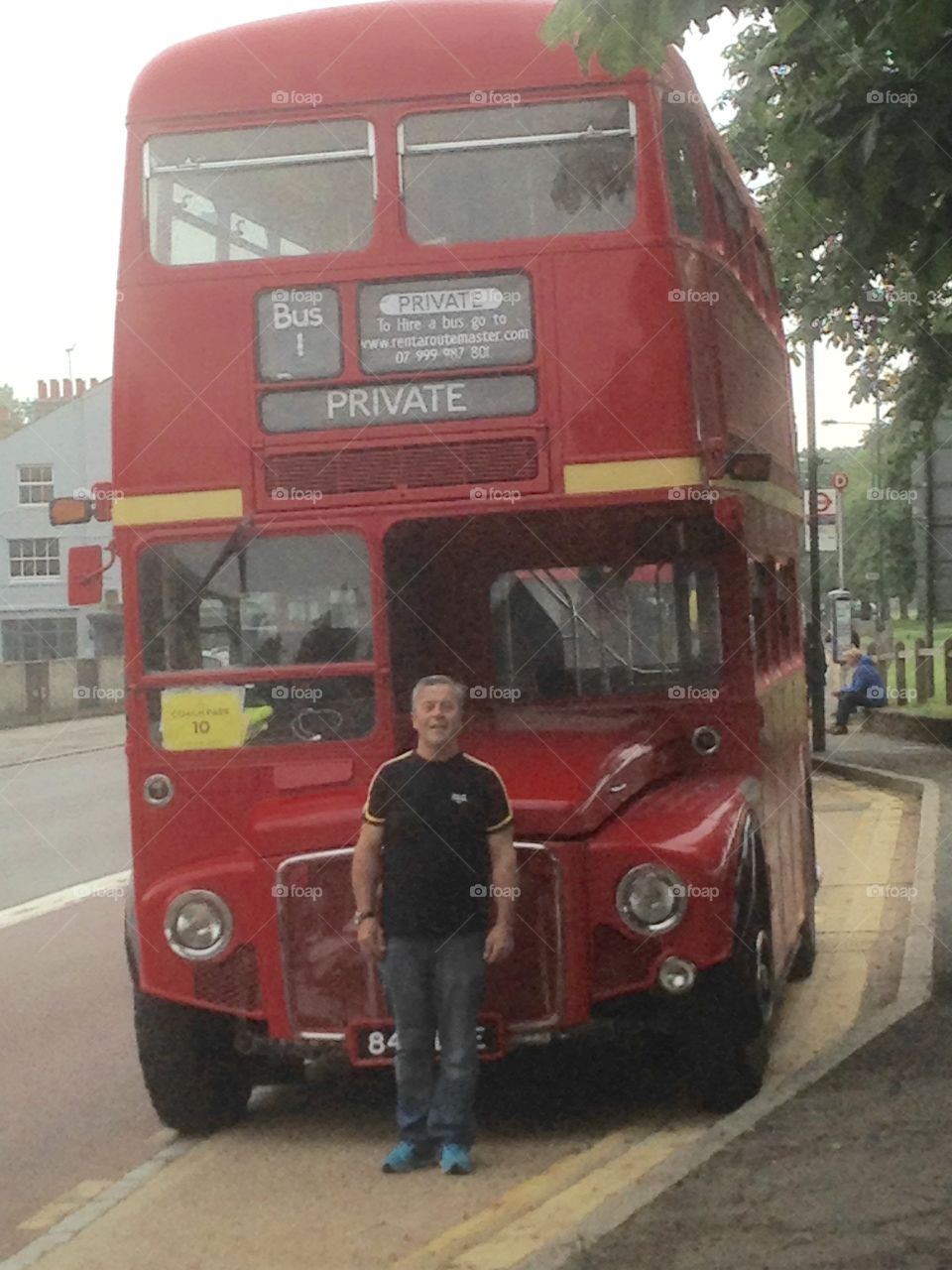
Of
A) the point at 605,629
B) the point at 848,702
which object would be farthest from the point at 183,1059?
the point at 848,702

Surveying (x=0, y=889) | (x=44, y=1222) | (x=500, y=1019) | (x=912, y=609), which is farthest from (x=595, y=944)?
(x=912, y=609)

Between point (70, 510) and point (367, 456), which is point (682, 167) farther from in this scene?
point (70, 510)

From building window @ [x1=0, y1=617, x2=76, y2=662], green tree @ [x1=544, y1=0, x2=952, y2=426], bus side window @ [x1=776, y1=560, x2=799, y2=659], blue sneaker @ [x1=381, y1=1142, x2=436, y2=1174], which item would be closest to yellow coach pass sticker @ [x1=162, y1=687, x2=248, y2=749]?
blue sneaker @ [x1=381, y1=1142, x2=436, y2=1174]

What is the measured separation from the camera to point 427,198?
9.06 metres

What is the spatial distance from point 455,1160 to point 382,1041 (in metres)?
0.55

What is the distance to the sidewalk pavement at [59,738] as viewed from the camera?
121 ft

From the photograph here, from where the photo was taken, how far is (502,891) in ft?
25.8

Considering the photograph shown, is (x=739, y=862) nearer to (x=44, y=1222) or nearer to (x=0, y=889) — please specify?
(x=44, y=1222)

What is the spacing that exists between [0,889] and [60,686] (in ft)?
112

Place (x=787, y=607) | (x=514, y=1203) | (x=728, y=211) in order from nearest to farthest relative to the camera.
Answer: (x=514, y=1203)
(x=728, y=211)
(x=787, y=607)

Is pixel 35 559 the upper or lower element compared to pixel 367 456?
upper

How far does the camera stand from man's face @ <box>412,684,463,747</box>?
7840mm

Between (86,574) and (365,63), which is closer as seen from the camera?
(86,574)

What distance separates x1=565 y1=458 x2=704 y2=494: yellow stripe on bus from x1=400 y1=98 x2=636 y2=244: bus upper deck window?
0.87m
